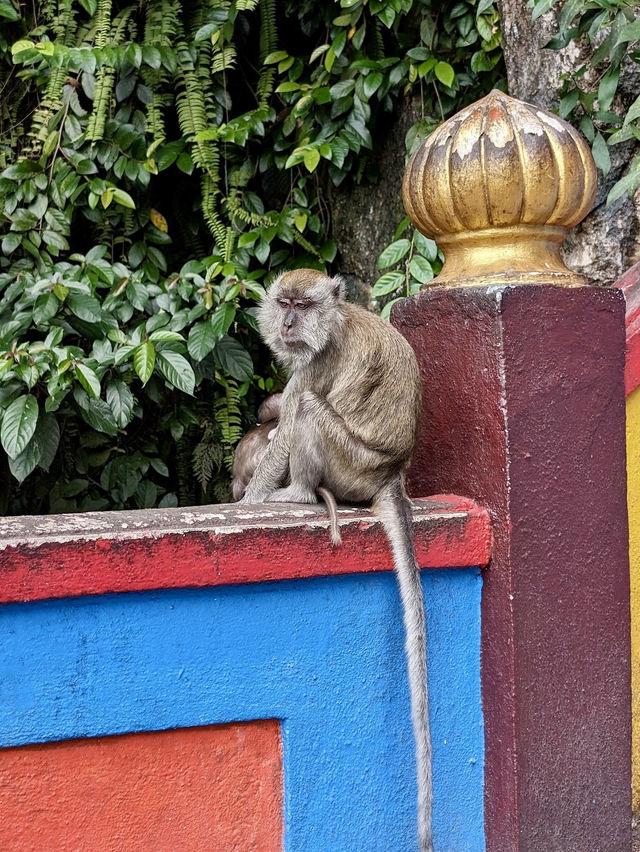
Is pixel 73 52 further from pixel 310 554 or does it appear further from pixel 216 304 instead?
pixel 310 554

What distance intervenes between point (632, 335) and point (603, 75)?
1209mm

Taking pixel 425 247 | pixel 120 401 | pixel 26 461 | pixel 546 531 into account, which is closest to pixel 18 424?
pixel 26 461

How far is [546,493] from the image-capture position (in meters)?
2.30

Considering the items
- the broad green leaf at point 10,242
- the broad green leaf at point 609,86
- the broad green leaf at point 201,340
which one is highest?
the broad green leaf at point 10,242

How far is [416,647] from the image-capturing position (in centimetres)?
217

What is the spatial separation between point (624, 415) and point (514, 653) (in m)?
0.67

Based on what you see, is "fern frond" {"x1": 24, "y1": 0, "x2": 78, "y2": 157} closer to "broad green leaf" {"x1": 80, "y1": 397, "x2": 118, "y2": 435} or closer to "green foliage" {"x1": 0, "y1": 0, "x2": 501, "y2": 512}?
"green foliage" {"x1": 0, "y1": 0, "x2": 501, "y2": 512}

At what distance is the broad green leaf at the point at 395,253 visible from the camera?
3.93 metres

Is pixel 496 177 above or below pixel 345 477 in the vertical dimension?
above

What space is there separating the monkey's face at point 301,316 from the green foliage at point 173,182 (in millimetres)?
717

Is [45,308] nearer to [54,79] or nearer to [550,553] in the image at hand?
[54,79]

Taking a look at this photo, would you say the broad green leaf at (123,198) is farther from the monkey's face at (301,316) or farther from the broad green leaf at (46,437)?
the monkey's face at (301,316)

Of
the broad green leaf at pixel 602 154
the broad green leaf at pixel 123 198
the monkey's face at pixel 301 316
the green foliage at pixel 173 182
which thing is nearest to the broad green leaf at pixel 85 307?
the green foliage at pixel 173 182

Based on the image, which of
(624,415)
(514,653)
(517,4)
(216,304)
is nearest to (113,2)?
(216,304)
